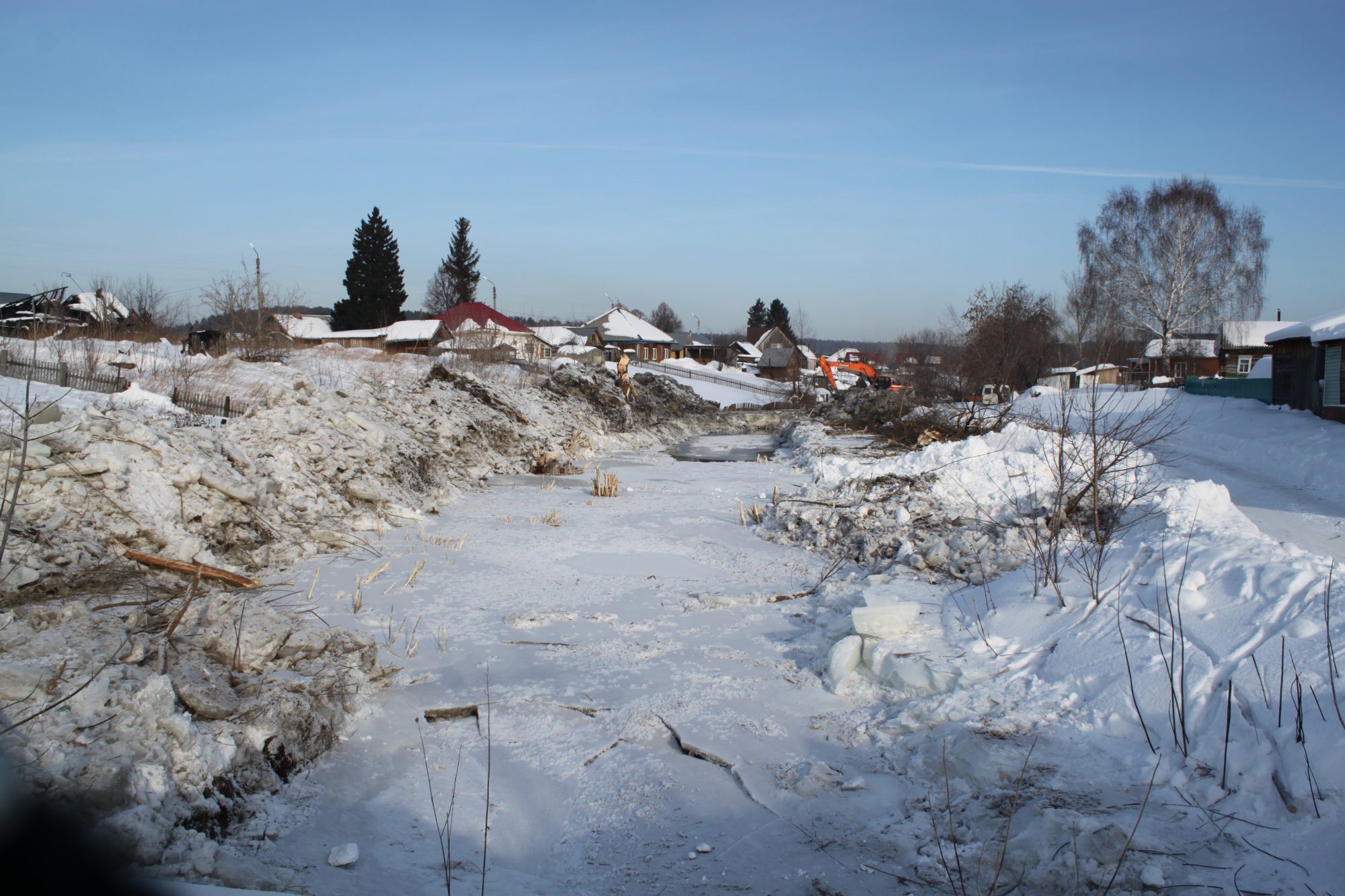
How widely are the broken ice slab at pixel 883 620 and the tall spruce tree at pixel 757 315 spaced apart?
369 feet

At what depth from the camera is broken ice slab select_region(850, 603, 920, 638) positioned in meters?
5.78

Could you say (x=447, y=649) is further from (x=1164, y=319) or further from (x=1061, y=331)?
(x=1061, y=331)

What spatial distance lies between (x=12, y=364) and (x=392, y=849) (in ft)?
68.2

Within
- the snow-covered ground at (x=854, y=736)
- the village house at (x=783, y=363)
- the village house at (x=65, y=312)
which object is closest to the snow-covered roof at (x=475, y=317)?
the village house at (x=65, y=312)

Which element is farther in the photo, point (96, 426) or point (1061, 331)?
point (1061, 331)

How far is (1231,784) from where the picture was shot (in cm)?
371

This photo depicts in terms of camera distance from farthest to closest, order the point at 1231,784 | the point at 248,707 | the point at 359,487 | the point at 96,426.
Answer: the point at 359,487 < the point at 96,426 < the point at 248,707 < the point at 1231,784

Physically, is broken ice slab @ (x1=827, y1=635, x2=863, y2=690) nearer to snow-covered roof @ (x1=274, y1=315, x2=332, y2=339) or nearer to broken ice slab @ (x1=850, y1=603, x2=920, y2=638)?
broken ice slab @ (x1=850, y1=603, x2=920, y2=638)

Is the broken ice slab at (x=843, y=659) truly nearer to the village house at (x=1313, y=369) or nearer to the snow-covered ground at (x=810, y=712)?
the snow-covered ground at (x=810, y=712)

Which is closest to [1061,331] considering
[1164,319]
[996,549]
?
[1164,319]

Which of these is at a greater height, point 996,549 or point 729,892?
point 996,549

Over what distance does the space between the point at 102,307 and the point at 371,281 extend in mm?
35199

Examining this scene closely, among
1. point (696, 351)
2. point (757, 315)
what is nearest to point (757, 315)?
point (757, 315)

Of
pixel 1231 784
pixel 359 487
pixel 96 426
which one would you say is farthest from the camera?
pixel 359 487
